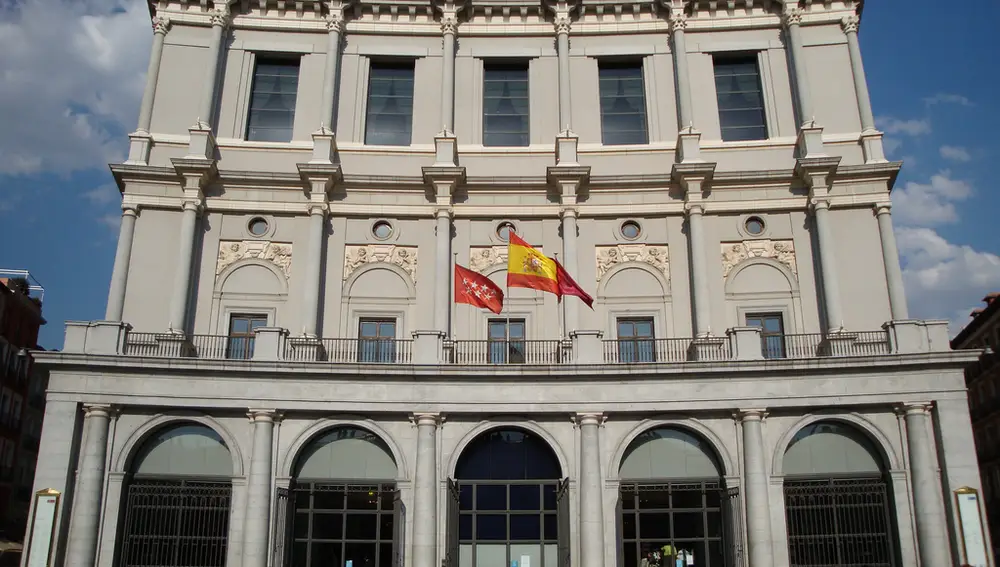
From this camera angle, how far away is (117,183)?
27.0 m

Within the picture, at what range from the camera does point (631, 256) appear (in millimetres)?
26781

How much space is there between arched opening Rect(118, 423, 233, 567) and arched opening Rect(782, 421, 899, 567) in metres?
14.5

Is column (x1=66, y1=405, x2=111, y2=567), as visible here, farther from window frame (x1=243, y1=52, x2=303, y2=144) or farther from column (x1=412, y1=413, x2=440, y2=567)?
window frame (x1=243, y1=52, x2=303, y2=144)

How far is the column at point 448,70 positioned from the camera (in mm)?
28142

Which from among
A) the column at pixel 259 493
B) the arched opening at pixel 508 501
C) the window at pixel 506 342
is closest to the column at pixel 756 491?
the arched opening at pixel 508 501

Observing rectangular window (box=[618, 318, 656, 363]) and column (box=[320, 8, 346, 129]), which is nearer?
rectangular window (box=[618, 318, 656, 363])

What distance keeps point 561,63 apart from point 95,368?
16870 mm

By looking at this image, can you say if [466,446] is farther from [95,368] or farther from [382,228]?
[95,368]

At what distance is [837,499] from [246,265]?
17977 mm

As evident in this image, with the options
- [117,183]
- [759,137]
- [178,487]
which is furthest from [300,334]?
[759,137]

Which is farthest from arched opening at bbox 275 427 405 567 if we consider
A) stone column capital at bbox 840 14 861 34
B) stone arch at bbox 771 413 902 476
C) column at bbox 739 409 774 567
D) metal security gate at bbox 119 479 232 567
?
stone column capital at bbox 840 14 861 34

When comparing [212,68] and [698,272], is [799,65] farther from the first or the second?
[212,68]

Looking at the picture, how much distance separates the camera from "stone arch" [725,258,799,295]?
26188 millimetres

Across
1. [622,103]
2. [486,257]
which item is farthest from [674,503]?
[622,103]
